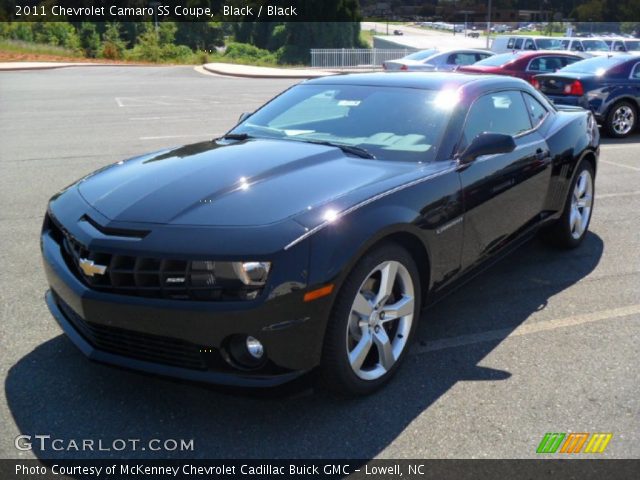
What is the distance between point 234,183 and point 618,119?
34.8 ft

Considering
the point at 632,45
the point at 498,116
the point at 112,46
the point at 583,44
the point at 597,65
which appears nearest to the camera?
the point at 498,116

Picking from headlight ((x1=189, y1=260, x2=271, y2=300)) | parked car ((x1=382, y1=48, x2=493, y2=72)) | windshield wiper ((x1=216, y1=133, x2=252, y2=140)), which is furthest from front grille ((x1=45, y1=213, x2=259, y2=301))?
parked car ((x1=382, y1=48, x2=493, y2=72))

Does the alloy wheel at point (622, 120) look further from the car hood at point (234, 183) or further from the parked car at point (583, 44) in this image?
the parked car at point (583, 44)

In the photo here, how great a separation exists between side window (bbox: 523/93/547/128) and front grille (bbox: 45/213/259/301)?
3205 mm

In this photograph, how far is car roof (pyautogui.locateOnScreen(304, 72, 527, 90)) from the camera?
14.1ft

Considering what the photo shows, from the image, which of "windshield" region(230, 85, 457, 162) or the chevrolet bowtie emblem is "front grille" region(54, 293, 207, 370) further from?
"windshield" region(230, 85, 457, 162)

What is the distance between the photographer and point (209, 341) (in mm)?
2656

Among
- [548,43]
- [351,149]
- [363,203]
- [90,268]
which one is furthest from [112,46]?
[363,203]

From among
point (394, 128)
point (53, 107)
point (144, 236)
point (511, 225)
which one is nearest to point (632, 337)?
point (511, 225)

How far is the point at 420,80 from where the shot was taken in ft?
14.4

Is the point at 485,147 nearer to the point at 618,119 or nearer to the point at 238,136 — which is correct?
the point at 238,136

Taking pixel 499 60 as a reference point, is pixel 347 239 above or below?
below

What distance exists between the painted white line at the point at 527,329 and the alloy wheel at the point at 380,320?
390 millimetres

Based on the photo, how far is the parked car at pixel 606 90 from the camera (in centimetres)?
1153
